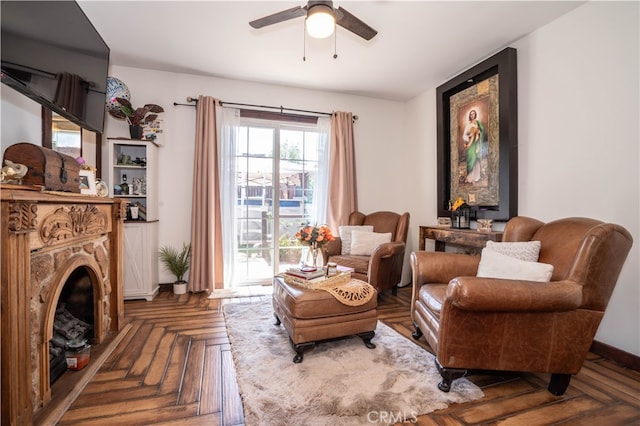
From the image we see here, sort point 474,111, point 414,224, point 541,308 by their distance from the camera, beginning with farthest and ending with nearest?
point 414,224, point 474,111, point 541,308

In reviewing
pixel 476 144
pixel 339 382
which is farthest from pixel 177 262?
pixel 476 144

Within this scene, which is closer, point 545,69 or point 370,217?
point 545,69

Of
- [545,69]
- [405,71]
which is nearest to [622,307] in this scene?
[545,69]

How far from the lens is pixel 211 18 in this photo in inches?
100

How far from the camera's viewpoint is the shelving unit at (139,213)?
324 cm

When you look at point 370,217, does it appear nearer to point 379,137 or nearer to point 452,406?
point 379,137

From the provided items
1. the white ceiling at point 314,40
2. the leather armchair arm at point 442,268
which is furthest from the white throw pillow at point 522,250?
the white ceiling at point 314,40

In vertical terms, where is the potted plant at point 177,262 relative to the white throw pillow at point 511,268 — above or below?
below

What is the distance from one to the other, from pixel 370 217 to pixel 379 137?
1297 millimetres

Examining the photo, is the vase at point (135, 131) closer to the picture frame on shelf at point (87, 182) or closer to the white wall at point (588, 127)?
the picture frame on shelf at point (87, 182)

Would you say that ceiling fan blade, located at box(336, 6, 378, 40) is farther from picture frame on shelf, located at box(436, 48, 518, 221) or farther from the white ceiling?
picture frame on shelf, located at box(436, 48, 518, 221)

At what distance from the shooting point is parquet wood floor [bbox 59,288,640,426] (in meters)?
1.49

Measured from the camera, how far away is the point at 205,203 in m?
3.57

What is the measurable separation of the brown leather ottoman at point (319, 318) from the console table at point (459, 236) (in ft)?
4.04
